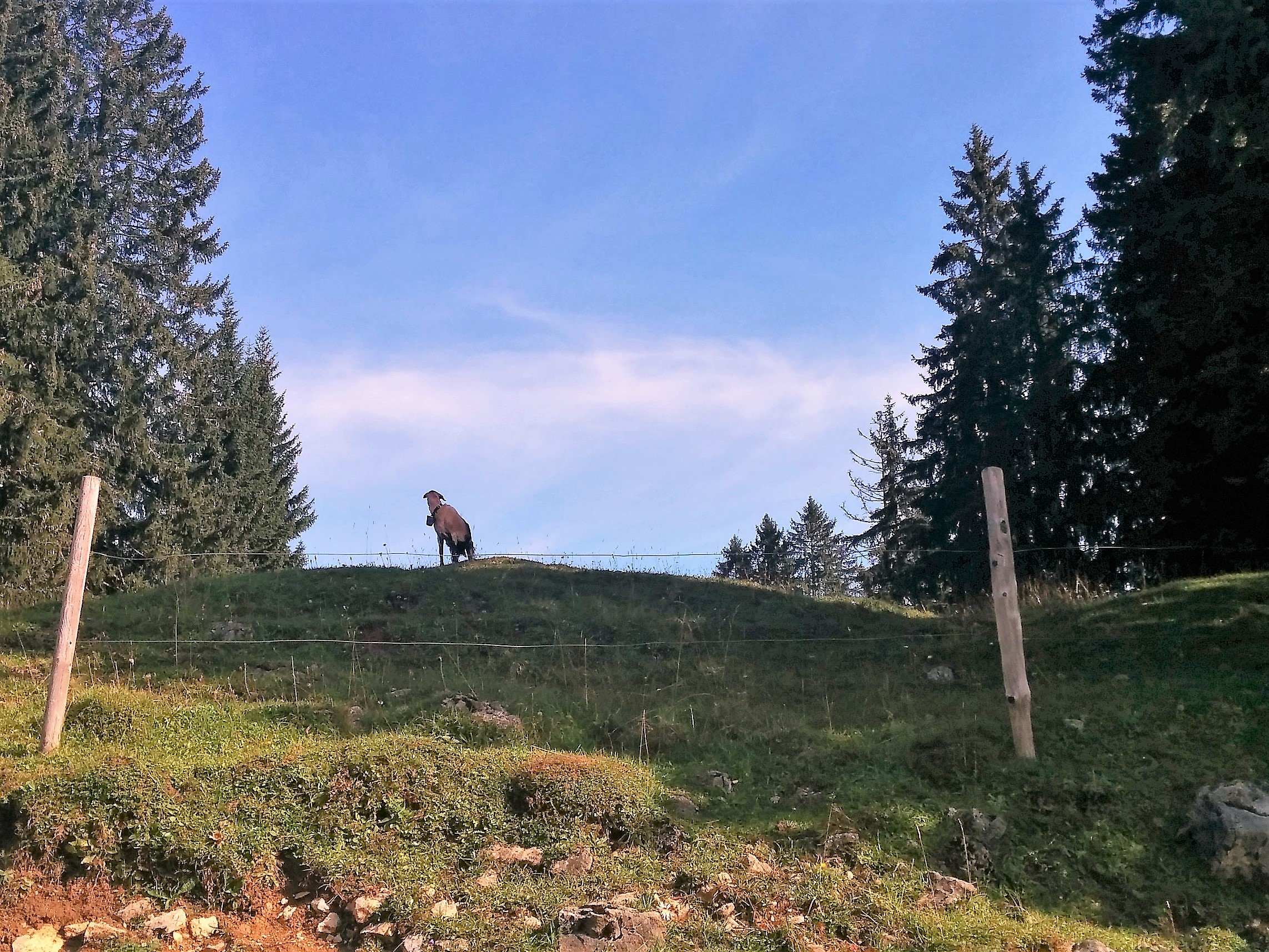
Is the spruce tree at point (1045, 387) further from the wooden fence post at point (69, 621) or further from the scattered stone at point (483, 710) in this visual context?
the wooden fence post at point (69, 621)

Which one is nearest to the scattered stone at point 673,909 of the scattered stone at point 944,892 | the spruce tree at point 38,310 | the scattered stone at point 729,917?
the scattered stone at point 729,917

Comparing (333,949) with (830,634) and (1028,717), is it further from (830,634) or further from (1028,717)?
(830,634)

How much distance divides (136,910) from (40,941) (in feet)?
1.78

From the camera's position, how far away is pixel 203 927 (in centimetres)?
605

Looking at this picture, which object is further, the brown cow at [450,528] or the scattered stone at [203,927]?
the brown cow at [450,528]

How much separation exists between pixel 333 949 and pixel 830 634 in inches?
370

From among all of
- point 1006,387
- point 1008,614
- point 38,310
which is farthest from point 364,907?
Answer: point 1006,387

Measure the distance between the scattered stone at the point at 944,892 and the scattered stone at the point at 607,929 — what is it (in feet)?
5.91

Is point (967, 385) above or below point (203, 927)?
above

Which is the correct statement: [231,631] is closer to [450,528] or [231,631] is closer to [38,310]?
[450,528]

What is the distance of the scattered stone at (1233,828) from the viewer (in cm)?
646

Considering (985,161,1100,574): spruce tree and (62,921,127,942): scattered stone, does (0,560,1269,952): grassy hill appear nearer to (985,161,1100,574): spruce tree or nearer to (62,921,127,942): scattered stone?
(62,921,127,942): scattered stone

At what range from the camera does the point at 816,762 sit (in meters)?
8.29

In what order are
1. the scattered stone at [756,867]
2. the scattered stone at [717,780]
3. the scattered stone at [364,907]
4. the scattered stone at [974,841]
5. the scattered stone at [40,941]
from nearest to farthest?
the scattered stone at [40,941]
the scattered stone at [364,907]
the scattered stone at [756,867]
the scattered stone at [974,841]
the scattered stone at [717,780]
